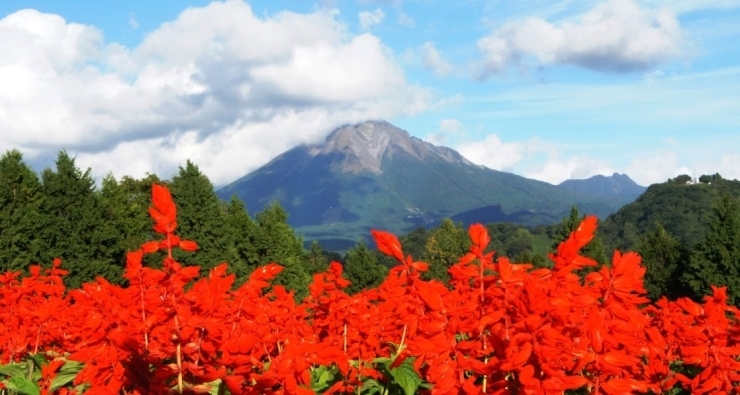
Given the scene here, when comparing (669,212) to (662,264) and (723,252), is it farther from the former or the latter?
(723,252)

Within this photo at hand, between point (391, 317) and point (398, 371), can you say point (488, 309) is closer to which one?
point (398, 371)

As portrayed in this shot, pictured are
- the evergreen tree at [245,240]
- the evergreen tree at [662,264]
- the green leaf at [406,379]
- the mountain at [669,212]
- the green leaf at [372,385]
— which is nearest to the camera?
the green leaf at [406,379]

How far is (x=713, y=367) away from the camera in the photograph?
9.37ft

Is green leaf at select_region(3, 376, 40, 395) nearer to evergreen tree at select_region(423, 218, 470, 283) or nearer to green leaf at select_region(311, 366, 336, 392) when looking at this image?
green leaf at select_region(311, 366, 336, 392)

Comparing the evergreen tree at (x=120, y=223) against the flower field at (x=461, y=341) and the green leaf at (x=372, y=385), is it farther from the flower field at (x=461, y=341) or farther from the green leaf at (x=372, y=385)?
the flower field at (x=461, y=341)

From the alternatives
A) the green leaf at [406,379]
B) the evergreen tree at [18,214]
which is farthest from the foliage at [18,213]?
the green leaf at [406,379]

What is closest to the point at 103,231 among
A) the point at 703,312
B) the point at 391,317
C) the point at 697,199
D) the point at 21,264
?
the point at 21,264

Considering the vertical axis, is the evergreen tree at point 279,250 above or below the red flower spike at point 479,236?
below

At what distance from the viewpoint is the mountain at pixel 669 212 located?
11319 cm

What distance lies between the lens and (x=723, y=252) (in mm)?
31938

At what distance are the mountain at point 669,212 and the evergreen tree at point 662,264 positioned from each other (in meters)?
72.2

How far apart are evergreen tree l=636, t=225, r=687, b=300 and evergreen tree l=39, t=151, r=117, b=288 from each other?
31.4 m

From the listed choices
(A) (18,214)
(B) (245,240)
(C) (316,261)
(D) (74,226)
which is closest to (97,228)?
(D) (74,226)

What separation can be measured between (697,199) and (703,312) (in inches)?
5283
